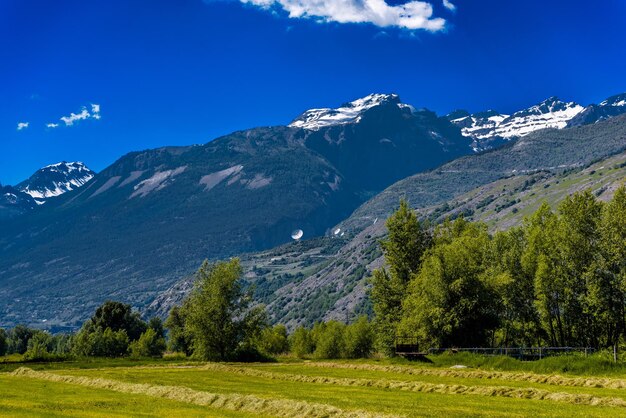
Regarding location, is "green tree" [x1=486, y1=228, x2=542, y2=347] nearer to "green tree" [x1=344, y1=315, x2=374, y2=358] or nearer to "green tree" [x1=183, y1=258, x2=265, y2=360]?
"green tree" [x1=183, y1=258, x2=265, y2=360]

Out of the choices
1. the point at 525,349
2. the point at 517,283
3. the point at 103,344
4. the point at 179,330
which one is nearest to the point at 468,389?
the point at 525,349

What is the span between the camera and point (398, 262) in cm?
10531

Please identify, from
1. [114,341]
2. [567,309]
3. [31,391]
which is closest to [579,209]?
[567,309]

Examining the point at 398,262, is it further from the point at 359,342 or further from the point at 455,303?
the point at 359,342

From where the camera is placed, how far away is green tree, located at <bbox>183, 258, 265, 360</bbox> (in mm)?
107938

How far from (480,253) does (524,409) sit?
6152 cm

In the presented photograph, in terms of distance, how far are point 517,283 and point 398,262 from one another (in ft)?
73.1

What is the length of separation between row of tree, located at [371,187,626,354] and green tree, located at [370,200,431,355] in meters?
0.17

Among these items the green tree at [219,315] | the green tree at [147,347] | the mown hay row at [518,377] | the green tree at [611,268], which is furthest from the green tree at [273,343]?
the green tree at [611,268]

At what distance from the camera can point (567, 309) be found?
83250mm

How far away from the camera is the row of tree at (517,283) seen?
78.4 metres

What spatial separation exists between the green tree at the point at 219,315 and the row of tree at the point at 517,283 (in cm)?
2523

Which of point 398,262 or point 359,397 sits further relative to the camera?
point 398,262

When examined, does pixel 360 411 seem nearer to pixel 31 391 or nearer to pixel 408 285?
pixel 31 391
